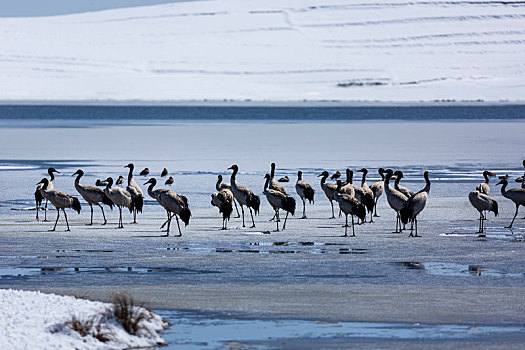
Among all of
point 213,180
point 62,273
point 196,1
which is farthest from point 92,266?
point 196,1

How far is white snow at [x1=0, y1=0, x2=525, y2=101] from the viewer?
10738 cm

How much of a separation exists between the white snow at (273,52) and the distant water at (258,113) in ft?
33.4

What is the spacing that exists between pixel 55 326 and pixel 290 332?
2.17 m

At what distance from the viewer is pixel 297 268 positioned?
1374cm

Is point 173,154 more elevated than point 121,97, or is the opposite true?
point 121,97

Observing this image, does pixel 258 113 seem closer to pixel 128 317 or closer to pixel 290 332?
pixel 290 332

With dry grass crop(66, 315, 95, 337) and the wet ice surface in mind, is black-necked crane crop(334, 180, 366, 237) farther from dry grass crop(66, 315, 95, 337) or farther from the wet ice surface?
dry grass crop(66, 315, 95, 337)

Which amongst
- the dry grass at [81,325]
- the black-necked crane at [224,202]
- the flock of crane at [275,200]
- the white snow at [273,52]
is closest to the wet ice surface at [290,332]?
the dry grass at [81,325]

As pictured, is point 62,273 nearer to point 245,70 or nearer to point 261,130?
point 261,130

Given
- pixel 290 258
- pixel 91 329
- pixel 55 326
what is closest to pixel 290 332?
pixel 91 329

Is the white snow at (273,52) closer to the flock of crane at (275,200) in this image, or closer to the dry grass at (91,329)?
the flock of crane at (275,200)

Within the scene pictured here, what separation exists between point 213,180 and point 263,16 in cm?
11744

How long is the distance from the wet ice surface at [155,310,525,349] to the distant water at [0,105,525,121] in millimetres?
62440

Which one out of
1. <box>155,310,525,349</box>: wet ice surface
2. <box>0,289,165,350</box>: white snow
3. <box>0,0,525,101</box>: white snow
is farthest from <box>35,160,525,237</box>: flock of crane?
<box>0,0,525,101</box>: white snow
